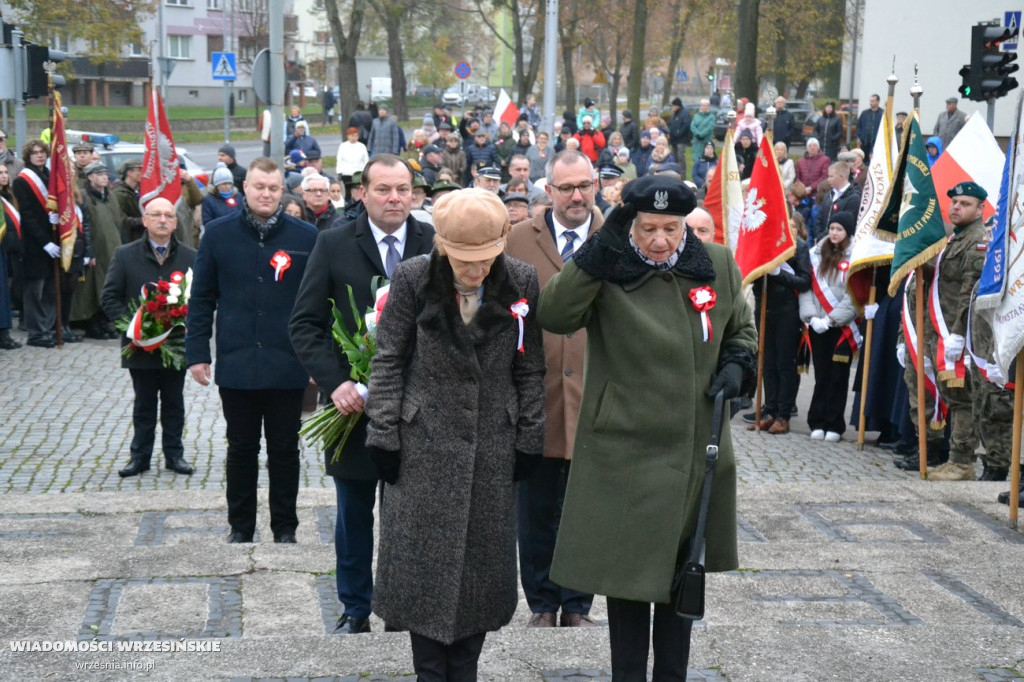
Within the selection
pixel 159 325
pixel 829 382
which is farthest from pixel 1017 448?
pixel 159 325

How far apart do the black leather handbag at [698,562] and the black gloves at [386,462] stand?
99 centimetres

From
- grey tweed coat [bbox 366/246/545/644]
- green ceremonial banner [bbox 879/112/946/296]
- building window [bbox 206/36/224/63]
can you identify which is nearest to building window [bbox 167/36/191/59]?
building window [bbox 206/36/224/63]

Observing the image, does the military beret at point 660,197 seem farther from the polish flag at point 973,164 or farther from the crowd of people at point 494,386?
the polish flag at point 973,164

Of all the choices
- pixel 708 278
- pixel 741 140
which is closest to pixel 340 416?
pixel 708 278

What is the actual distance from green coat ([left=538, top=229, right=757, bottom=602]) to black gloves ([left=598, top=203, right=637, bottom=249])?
0.07 metres

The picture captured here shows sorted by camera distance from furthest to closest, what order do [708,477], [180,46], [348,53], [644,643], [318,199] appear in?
[180,46] < [348,53] < [318,199] < [644,643] < [708,477]

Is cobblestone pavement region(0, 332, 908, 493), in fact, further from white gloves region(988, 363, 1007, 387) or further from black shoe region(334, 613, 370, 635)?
black shoe region(334, 613, 370, 635)

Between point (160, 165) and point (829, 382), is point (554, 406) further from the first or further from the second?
point (160, 165)

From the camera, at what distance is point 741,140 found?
24906mm

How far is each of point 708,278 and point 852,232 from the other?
25.0 feet

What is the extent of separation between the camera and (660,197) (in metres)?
4.32

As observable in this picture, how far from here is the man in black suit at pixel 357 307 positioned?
5594 millimetres

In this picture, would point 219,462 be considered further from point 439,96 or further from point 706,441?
point 439,96

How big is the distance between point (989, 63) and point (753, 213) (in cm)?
613
